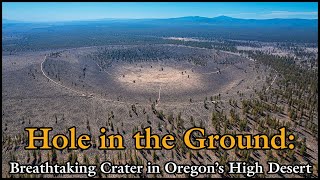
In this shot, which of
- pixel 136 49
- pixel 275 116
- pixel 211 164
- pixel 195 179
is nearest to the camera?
pixel 195 179

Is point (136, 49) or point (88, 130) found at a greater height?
point (136, 49)

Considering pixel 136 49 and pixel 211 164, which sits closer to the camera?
pixel 211 164

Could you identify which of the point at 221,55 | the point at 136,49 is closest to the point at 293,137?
A: the point at 221,55

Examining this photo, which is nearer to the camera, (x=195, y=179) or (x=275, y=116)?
(x=195, y=179)

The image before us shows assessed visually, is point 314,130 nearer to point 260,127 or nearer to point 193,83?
point 260,127

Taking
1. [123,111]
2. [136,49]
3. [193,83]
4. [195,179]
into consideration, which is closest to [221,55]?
[136,49]

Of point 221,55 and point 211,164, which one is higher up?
point 221,55

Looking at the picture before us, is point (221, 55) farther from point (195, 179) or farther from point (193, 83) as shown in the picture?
point (195, 179)

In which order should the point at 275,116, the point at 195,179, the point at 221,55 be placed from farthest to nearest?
the point at 221,55
the point at 275,116
the point at 195,179

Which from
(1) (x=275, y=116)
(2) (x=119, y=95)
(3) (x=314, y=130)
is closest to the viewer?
(3) (x=314, y=130)
